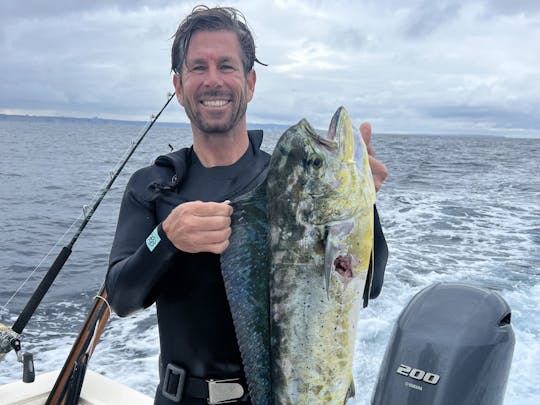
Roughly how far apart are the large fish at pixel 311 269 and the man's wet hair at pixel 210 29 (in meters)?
0.71

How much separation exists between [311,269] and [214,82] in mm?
903

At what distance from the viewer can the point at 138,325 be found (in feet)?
24.8

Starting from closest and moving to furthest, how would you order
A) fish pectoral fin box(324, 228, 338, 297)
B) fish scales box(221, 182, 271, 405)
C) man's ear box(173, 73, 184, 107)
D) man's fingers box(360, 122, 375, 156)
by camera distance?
fish pectoral fin box(324, 228, 338, 297)
fish scales box(221, 182, 271, 405)
man's fingers box(360, 122, 375, 156)
man's ear box(173, 73, 184, 107)

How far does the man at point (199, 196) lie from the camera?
2.16 m

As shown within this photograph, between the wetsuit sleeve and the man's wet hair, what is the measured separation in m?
0.57

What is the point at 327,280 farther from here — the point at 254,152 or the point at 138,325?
the point at 138,325

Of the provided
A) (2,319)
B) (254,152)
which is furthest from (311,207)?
(2,319)

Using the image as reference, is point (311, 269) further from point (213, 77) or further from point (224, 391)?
point (213, 77)

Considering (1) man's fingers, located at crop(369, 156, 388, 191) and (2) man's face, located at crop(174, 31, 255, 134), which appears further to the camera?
(2) man's face, located at crop(174, 31, 255, 134)

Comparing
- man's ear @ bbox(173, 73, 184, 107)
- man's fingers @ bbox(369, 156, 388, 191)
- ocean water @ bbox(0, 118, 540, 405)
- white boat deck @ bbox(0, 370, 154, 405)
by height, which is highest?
man's ear @ bbox(173, 73, 184, 107)

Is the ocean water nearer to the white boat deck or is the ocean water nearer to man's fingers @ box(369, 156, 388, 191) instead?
the white boat deck

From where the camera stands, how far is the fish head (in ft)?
5.58

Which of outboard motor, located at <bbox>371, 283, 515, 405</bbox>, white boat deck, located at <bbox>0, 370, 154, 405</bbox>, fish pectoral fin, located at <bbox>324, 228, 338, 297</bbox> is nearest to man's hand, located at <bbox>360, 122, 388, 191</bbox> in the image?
fish pectoral fin, located at <bbox>324, 228, 338, 297</bbox>

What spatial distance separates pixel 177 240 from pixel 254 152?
819mm
